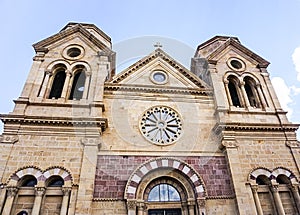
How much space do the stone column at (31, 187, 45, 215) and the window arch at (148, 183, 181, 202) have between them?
475cm

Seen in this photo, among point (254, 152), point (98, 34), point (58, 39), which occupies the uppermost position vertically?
point (98, 34)

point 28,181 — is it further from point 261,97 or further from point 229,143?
point 261,97

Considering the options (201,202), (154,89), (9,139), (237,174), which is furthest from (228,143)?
(9,139)

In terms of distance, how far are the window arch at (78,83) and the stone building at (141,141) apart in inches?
2.6

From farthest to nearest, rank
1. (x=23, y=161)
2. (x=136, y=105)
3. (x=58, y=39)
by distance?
1. (x=58, y=39)
2. (x=136, y=105)
3. (x=23, y=161)

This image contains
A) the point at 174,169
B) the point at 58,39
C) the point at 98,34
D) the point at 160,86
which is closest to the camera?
the point at 174,169

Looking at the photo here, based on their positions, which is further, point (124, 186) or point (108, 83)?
point (108, 83)

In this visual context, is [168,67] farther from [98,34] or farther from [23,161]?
[23,161]

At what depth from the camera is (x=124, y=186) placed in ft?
34.0

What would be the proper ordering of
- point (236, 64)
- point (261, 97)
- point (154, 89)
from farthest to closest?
point (236, 64)
point (261, 97)
point (154, 89)

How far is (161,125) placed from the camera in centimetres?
1277

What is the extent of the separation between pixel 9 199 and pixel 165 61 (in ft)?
39.5

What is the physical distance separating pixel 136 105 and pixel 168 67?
4.24 metres

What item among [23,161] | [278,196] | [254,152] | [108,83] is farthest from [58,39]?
[278,196]
